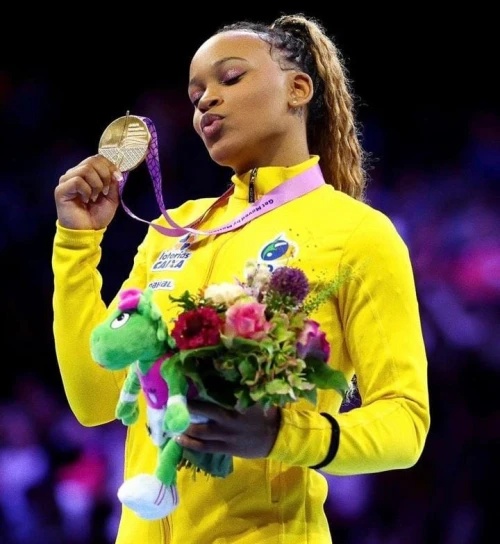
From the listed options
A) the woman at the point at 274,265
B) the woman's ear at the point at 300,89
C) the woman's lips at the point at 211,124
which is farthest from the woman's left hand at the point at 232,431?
the woman's ear at the point at 300,89

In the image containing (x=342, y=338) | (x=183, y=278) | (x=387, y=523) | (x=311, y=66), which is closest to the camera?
(x=342, y=338)

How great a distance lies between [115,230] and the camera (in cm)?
390

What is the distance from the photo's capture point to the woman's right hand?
1.87 m

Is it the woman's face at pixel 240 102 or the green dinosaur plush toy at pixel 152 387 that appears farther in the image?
the woman's face at pixel 240 102

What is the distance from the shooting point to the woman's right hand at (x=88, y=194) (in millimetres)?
1866

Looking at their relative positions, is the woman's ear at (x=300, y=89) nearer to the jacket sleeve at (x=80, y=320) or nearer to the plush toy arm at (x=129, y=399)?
the jacket sleeve at (x=80, y=320)

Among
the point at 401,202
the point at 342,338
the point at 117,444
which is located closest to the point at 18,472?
the point at 117,444

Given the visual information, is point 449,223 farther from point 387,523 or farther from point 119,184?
point 119,184

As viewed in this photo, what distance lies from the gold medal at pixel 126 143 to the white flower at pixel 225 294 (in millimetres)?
579

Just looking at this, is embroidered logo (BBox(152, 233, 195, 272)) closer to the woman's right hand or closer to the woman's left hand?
the woman's right hand

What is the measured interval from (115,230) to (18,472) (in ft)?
3.23

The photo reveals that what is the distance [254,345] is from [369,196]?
2574mm

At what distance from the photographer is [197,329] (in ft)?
4.31

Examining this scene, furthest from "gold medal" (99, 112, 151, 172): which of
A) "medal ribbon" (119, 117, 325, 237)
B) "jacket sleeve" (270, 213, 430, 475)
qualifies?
"jacket sleeve" (270, 213, 430, 475)
